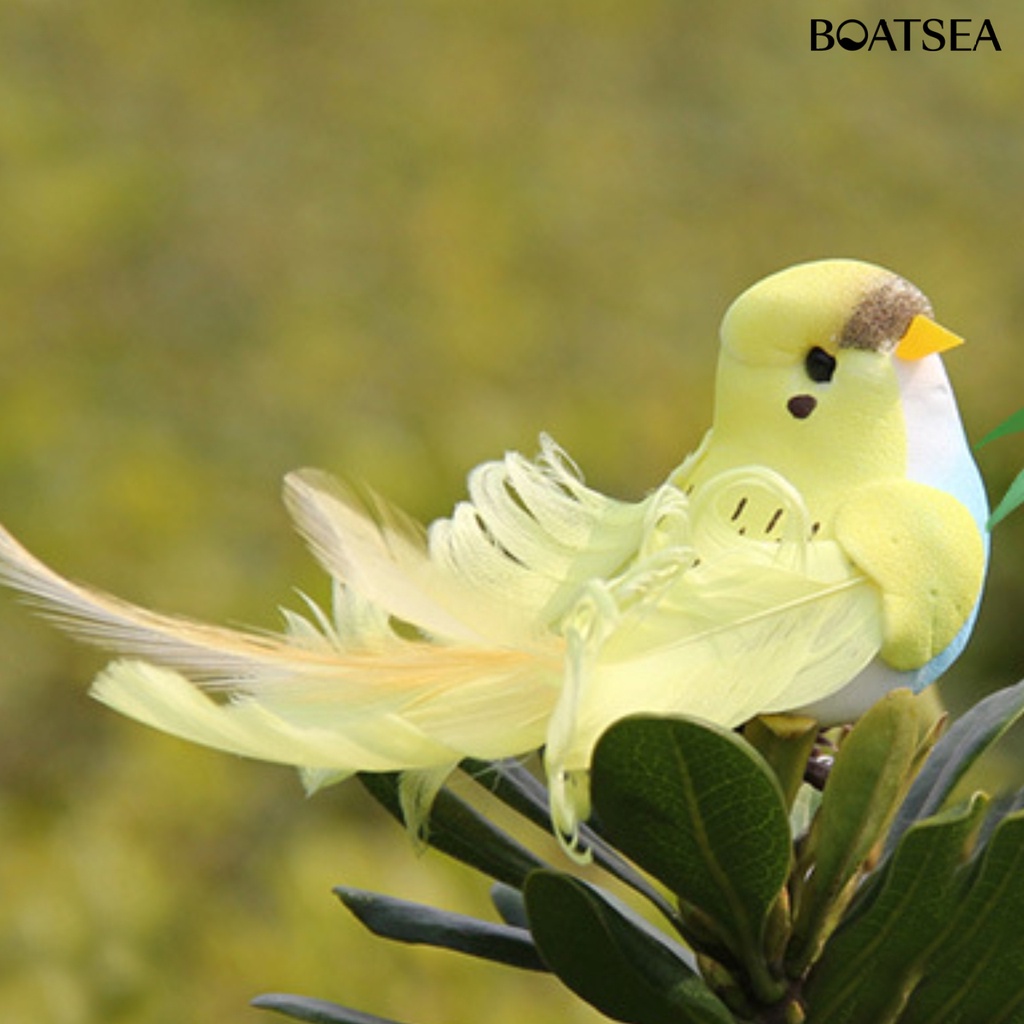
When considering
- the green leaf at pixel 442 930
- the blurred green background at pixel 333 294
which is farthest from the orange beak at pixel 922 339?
the blurred green background at pixel 333 294

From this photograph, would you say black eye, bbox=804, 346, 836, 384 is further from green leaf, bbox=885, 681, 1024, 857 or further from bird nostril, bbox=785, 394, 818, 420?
green leaf, bbox=885, 681, 1024, 857

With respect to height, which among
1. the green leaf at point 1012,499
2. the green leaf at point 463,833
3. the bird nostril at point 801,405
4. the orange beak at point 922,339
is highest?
the orange beak at point 922,339

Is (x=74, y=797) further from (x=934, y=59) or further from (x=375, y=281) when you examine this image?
(x=934, y=59)

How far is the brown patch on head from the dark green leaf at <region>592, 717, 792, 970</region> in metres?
0.16

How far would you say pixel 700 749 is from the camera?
515 millimetres

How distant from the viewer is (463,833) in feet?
2.05

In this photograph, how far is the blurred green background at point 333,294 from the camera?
1990mm

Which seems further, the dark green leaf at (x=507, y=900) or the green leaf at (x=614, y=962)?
the dark green leaf at (x=507, y=900)

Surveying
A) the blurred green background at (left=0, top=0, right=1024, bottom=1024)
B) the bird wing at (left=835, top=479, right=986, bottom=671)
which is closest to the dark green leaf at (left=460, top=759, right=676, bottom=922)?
the bird wing at (left=835, top=479, right=986, bottom=671)

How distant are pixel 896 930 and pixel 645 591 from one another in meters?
0.11

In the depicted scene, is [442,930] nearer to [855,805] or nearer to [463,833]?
[463,833]

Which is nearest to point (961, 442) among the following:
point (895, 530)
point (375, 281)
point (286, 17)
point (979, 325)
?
point (895, 530)

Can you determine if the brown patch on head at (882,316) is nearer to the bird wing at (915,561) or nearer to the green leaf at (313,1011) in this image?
the bird wing at (915,561)

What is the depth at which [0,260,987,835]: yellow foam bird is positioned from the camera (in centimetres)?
55
